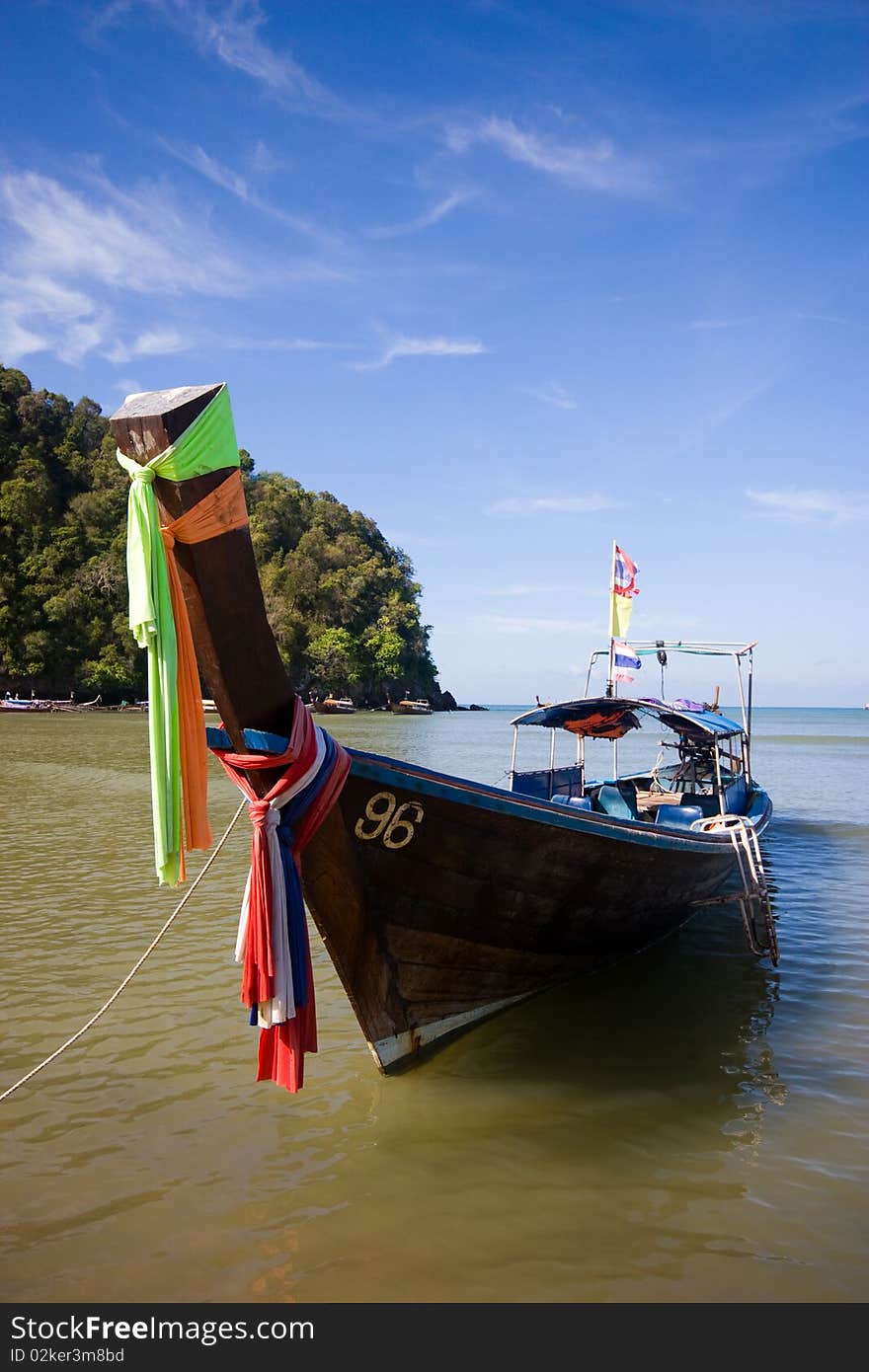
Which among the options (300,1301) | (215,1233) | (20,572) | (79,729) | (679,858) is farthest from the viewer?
(20,572)

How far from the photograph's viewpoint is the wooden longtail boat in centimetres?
355

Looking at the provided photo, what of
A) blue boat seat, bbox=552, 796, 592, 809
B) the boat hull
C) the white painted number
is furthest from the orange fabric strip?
blue boat seat, bbox=552, 796, 592, 809

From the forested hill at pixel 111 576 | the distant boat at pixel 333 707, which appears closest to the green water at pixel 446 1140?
the forested hill at pixel 111 576

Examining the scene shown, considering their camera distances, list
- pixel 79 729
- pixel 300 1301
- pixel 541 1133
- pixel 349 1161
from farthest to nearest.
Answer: pixel 79 729, pixel 541 1133, pixel 349 1161, pixel 300 1301

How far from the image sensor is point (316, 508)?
7800 cm

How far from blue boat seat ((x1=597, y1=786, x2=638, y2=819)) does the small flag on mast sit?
7.04ft

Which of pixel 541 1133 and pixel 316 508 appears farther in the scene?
pixel 316 508

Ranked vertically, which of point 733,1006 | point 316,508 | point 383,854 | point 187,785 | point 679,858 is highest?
point 316,508

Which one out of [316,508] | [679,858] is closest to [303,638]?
[316,508]

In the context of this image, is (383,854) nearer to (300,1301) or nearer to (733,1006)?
(300,1301)

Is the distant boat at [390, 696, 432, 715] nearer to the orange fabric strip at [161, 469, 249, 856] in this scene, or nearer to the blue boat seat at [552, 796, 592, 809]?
the blue boat seat at [552, 796, 592, 809]

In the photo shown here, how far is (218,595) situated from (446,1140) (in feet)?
10.2

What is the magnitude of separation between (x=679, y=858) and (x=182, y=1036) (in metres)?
4.23

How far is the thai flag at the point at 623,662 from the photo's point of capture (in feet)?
34.7
